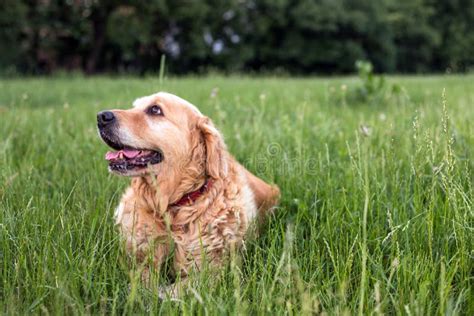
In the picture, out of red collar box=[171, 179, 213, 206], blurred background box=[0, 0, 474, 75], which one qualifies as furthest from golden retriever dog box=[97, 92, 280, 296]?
blurred background box=[0, 0, 474, 75]

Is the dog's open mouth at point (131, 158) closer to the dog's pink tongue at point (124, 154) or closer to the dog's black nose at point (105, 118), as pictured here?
the dog's pink tongue at point (124, 154)

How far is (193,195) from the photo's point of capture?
9.40ft

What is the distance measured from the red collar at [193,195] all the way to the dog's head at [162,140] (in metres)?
0.06

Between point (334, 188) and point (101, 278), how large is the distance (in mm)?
1491

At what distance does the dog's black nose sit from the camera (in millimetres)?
2768

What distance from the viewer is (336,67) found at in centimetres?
2962

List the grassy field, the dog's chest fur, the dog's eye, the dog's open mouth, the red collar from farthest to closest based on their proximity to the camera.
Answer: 1. the dog's eye
2. the red collar
3. the dog's open mouth
4. the dog's chest fur
5. the grassy field

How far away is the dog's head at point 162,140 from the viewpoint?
279 cm

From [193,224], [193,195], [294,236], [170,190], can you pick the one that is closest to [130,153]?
[170,190]

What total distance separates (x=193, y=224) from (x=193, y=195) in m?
0.19

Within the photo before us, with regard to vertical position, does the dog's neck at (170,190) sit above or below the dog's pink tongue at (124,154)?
below

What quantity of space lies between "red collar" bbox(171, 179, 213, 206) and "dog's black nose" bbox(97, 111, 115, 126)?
0.59m

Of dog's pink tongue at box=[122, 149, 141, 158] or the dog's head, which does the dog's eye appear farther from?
dog's pink tongue at box=[122, 149, 141, 158]

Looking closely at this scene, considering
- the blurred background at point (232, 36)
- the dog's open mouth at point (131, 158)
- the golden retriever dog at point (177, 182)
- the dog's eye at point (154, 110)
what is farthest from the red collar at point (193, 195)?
the blurred background at point (232, 36)
